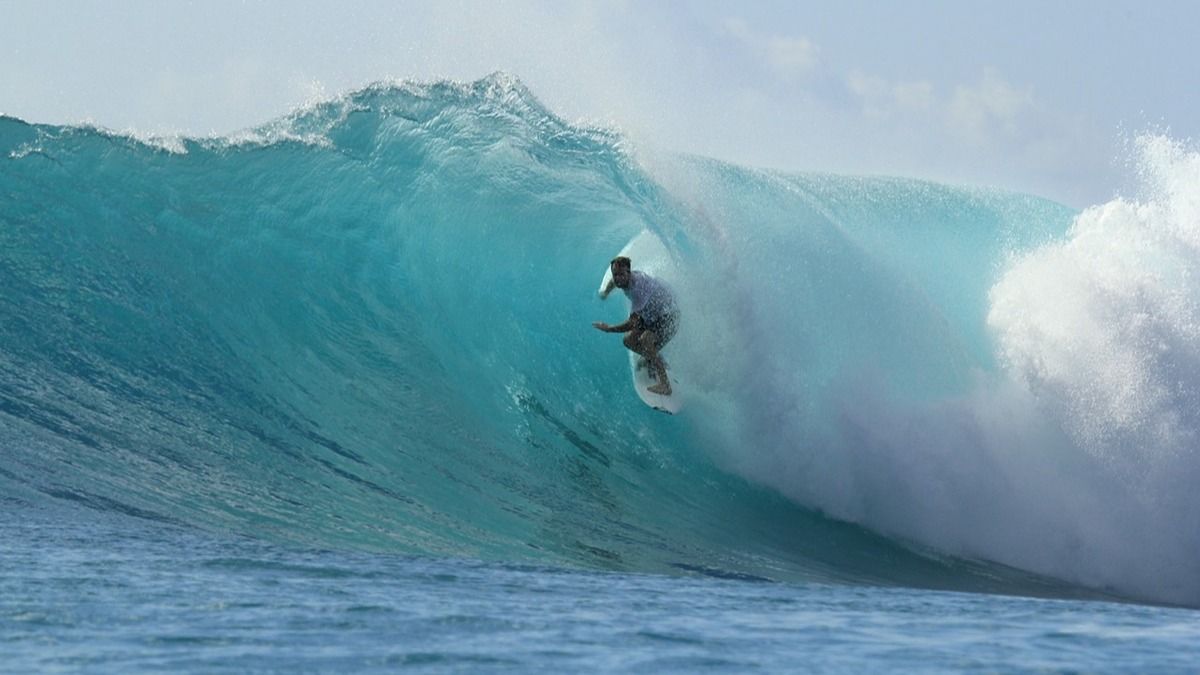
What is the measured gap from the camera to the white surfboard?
9852 millimetres

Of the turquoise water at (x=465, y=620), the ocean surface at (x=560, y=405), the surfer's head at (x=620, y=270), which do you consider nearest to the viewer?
the turquoise water at (x=465, y=620)

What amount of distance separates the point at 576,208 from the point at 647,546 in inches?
196

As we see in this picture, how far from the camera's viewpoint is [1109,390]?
1024 centimetres

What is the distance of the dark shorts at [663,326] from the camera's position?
945 centimetres

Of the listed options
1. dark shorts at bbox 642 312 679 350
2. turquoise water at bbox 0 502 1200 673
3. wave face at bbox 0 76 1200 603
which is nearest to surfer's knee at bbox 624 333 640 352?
dark shorts at bbox 642 312 679 350

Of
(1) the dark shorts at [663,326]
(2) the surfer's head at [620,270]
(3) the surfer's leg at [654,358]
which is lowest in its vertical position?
(3) the surfer's leg at [654,358]

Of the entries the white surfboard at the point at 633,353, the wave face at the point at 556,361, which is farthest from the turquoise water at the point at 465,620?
the white surfboard at the point at 633,353

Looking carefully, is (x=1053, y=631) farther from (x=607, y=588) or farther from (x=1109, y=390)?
(x=1109, y=390)

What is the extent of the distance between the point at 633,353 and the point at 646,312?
2.64 feet

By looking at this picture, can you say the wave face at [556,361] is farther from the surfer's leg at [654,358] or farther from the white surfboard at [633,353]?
the surfer's leg at [654,358]

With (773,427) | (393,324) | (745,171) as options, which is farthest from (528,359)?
(745,171)

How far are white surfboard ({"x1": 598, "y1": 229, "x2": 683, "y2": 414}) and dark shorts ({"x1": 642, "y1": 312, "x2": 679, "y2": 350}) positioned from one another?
28cm

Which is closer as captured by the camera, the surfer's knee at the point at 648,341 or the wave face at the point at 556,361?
the wave face at the point at 556,361

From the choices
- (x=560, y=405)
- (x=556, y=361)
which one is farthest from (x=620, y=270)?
(x=556, y=361)
